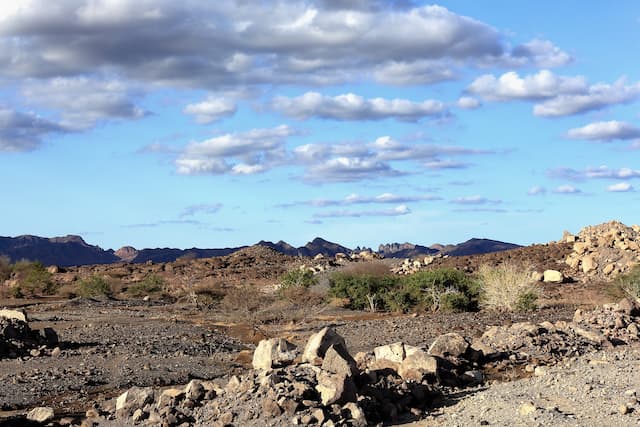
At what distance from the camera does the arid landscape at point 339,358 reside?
33.9 ft

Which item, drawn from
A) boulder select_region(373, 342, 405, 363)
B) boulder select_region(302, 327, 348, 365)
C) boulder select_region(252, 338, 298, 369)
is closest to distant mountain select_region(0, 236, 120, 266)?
boulder select_region(252, 338, 298, 369)

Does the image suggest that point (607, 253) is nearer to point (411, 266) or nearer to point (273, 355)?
point (411, 266)

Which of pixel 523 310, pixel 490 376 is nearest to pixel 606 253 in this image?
pixel 523 310

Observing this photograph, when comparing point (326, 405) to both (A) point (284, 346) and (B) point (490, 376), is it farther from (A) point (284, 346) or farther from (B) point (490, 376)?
(B) point (490, 376)

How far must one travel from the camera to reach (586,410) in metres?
10.3

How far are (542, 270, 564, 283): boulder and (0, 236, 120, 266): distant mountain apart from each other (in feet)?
392

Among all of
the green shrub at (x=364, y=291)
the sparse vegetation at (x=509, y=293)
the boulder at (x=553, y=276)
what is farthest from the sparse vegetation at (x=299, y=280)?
the sparse vegetation at (x=509, y=293)

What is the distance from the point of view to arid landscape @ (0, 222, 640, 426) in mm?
10344

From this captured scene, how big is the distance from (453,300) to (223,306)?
1030 centimetres

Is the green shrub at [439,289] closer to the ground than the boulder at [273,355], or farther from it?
farther from it

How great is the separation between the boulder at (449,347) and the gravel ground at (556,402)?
1.89 meters

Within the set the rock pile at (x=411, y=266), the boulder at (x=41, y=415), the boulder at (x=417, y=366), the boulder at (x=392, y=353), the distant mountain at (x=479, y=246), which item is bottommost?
the boulder at (x=41, y=415)

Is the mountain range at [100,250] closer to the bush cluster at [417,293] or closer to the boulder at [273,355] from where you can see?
the bush cluster at [417,293]

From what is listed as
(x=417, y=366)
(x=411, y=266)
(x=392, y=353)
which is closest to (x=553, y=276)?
(x=411, y=266)
